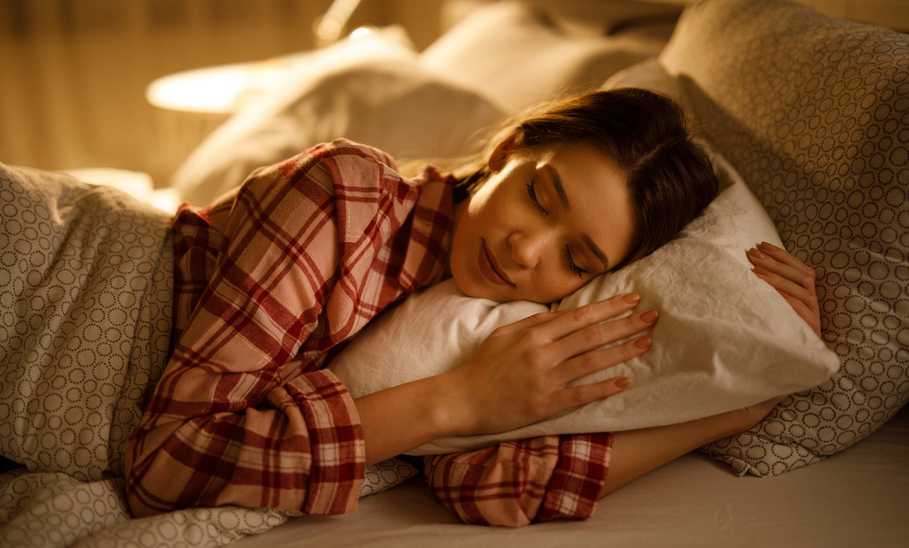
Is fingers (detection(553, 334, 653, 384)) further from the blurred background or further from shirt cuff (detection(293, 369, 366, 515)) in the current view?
the blurred background

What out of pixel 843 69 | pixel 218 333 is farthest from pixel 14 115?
pixel 843 69

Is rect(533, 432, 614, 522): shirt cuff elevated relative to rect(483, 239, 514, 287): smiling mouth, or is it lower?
lower

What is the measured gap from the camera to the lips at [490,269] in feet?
3.28

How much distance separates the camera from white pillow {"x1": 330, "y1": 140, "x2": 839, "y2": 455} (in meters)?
0.88

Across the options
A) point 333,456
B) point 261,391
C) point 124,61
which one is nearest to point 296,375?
point 261,391

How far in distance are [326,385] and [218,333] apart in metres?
0.15

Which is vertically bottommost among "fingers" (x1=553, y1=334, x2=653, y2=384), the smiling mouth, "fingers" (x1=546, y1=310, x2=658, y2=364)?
"fingers" (x1=553, y1=334, x2=653, y2=384)

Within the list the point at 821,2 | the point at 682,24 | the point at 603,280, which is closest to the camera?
the point at 603,280

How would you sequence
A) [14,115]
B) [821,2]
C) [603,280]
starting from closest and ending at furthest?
[603,280] < [821,2] < [14,115]

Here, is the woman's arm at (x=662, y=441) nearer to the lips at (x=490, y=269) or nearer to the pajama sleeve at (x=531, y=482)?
the pajama sleeve at (x=531, y=482)

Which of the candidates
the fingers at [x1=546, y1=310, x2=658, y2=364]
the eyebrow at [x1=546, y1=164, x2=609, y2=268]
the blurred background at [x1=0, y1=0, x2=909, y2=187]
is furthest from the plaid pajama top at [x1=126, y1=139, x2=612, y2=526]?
the blurred background at [x1=0, y1=0, x2=909, y2=187]

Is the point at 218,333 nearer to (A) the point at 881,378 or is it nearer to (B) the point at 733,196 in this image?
(B) the point at 733,196

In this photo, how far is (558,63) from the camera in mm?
1593

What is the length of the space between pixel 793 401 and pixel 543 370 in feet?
1.11
